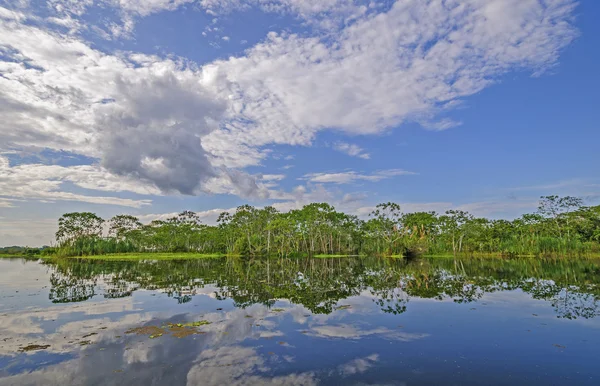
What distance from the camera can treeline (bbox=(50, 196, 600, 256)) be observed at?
219 feet

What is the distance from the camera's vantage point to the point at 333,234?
9431cm

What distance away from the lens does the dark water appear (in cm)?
779

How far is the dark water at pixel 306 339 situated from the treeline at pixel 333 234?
192 feet

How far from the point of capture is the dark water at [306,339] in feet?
25.6

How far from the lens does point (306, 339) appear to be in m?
10.6

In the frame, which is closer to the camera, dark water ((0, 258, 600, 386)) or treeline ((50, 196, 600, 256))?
dark water ((0, 258, 600, 386))

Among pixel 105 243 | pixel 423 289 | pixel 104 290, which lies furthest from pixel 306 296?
pixel 105 243

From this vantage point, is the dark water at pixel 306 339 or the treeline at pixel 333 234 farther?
the treeline at pixel 333 234

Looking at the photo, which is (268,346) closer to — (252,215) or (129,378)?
(129,378)

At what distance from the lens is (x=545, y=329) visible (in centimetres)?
1152

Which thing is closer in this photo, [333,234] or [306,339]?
[306,339]

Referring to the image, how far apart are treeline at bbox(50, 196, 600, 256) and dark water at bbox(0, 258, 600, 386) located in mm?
58540

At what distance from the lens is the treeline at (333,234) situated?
66688 mm

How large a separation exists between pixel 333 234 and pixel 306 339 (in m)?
84.6
